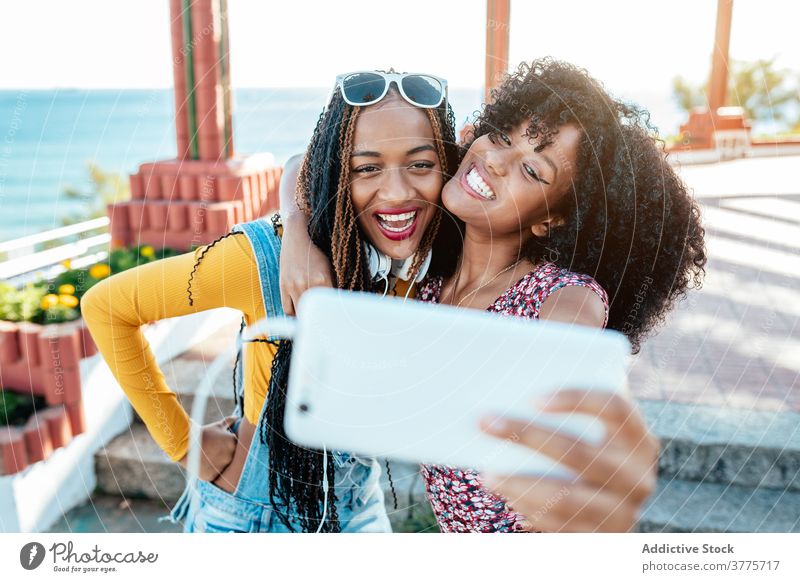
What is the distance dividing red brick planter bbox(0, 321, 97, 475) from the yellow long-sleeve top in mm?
440

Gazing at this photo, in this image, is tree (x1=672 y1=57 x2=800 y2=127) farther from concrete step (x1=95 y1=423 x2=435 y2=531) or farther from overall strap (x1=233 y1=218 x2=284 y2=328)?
concrete step (x1=95 y1=423 x2=435 y2=531)

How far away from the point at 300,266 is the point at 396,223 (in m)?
0.09

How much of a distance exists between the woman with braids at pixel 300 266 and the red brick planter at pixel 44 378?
45cm

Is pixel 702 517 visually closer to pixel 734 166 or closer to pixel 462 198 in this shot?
pixel 734 166

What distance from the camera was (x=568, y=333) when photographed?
22.7 inches

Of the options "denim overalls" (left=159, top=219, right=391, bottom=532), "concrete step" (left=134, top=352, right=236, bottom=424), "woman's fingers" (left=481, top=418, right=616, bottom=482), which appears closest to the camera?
"woman's fingers" (left=481, top=418, right=616, bottom=482)

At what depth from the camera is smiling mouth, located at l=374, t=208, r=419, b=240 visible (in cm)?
61

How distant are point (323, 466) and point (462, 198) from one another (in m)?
0.29

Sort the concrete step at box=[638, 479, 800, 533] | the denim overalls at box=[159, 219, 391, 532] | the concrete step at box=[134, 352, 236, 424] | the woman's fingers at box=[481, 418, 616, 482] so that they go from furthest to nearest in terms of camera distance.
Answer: the concrete step at box=[134, 352, 236, 424]
the concrete step at box=[638, 479, 800, 533]
the denim overalls at box=[159, 219, 391, 532]
the woman's fingers at box=[481, 418, 616, 482]

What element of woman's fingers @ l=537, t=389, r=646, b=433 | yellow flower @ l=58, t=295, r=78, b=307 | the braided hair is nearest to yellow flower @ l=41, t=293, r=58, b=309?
yellow flower @ l=58, t=295, r=78, b=307

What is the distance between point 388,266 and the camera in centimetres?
64

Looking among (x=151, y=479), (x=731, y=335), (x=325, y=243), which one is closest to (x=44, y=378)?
(x=151, y=479)

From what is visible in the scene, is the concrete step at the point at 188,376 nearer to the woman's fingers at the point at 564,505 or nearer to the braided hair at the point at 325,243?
the braided hair at the point at 325,243
